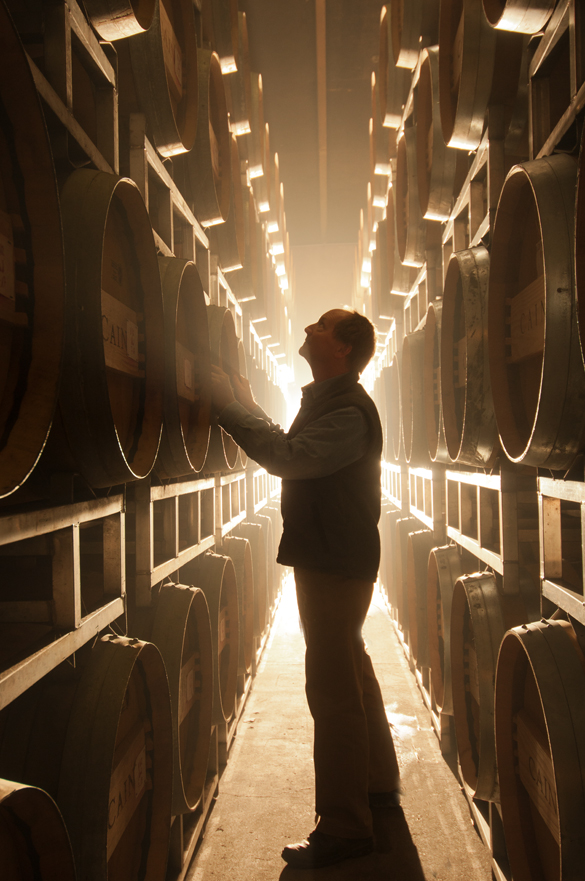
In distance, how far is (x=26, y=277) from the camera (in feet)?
4.05

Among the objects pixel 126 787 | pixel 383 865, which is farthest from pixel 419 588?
pixel 126 787

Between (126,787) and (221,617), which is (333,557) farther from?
(221,617)

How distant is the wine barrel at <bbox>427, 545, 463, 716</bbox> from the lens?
3.15 m

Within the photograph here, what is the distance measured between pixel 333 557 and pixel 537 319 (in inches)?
45.7

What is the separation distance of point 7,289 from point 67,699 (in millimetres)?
1034

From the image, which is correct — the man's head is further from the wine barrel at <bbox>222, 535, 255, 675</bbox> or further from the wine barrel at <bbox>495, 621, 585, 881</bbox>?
the wine barrel at <bbox>222, 535, 255, 675</bbox>

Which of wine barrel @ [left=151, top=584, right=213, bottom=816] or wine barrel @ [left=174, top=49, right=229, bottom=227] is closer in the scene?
wine barrel @ [left=151, top=584, right=213, bottom=816]

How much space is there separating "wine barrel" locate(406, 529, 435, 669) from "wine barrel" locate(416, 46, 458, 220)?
2.19m

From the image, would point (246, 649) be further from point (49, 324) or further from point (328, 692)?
point (49, 324)

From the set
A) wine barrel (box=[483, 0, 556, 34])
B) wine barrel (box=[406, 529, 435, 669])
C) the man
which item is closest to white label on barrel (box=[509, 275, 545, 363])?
the man

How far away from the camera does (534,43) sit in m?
2.07

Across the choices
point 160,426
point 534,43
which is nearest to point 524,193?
point 534,43

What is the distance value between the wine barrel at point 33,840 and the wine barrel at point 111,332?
0.73m

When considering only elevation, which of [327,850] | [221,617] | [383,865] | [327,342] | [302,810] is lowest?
[302,810]
